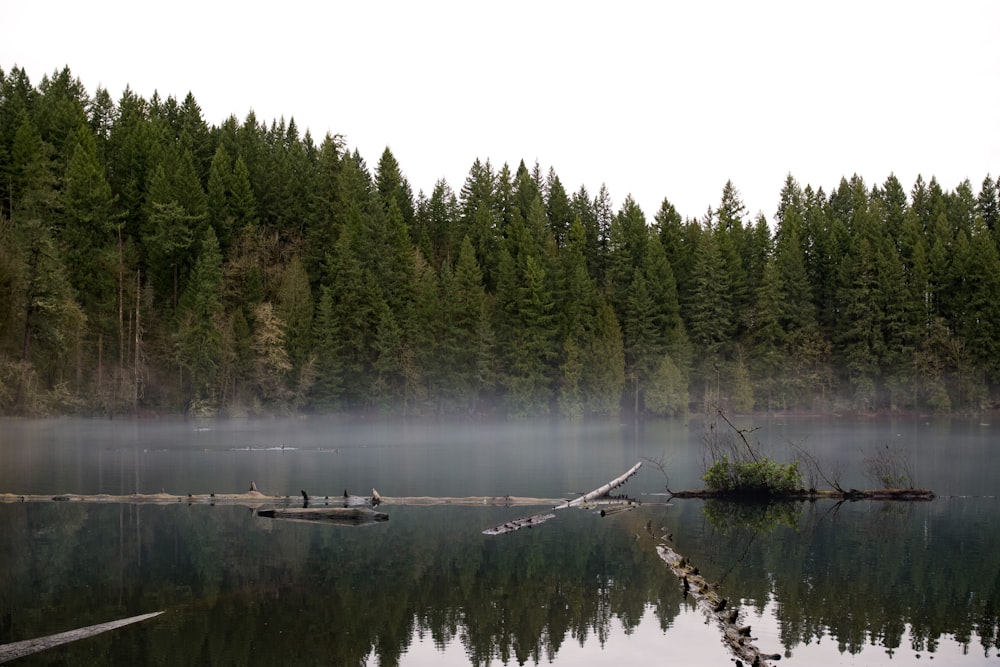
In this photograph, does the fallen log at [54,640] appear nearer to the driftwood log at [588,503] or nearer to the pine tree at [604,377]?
the driftwood log at [588,503]

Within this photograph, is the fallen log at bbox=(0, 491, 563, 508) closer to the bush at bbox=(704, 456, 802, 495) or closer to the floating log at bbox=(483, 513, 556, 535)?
the floating log at bbox=(483, 513, 556, 535)

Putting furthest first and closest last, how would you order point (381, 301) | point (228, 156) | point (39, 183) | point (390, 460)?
point (228, 156) < point (381, 301) < point (39, 183) < point (390, 460)

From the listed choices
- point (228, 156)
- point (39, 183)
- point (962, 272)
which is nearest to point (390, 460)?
point (39, 183)

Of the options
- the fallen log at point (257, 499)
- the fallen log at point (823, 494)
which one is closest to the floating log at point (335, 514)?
the fallen log at point (257, 499)

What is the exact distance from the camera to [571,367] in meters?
94.6

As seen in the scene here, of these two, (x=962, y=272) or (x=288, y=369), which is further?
(x=962, y=272)

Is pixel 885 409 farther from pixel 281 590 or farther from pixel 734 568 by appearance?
pixel 281 590

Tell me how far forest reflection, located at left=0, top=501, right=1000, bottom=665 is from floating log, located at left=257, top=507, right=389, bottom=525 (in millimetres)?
630

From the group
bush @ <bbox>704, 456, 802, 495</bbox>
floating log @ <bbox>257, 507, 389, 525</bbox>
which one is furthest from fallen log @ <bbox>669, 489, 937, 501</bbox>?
floating log @ <bbox>257, 507, 389, 525</bbox>

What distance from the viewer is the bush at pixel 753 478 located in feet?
101

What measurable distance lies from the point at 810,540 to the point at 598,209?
9720 centimetres

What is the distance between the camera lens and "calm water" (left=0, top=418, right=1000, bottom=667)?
15.9 meters

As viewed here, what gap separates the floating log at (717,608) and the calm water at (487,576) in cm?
29

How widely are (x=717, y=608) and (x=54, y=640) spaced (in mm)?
11360
